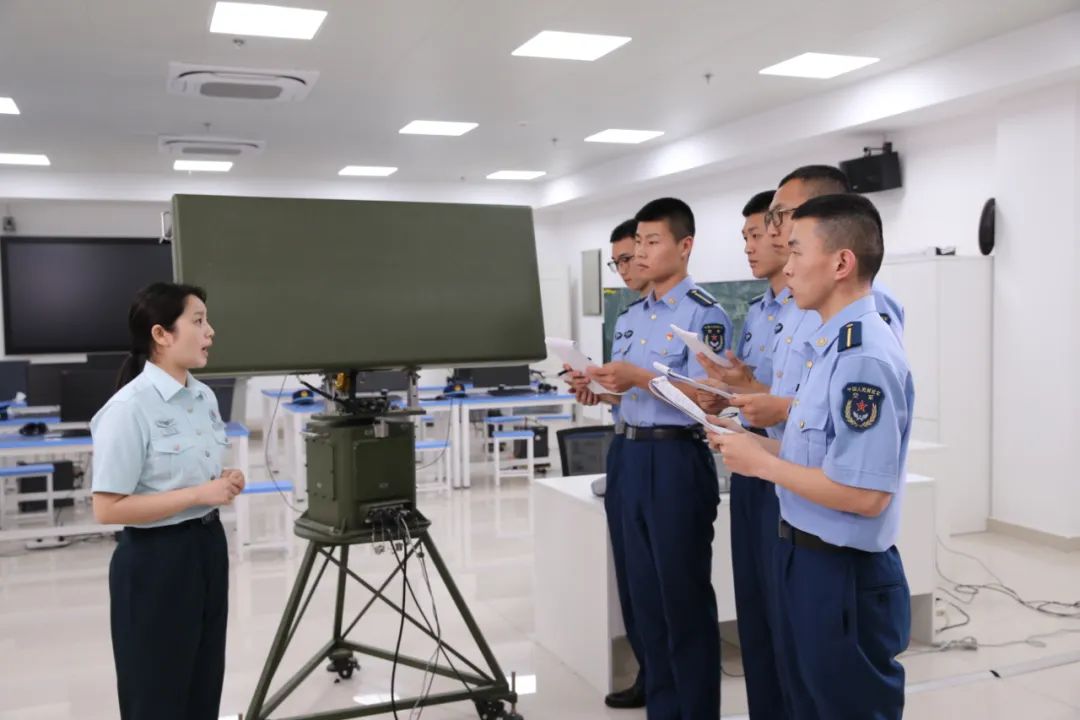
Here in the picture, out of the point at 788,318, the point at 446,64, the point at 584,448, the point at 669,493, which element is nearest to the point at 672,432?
the point at 669,493

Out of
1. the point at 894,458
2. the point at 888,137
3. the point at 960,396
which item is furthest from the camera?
the point at 888,137

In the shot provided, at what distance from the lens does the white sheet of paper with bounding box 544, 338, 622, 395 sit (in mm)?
3236

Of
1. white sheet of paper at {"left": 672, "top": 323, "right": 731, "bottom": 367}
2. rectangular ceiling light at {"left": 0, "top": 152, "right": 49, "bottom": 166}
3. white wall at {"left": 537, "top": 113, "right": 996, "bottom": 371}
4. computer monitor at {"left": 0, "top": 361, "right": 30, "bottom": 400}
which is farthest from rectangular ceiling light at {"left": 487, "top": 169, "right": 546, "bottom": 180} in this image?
white sheet of paper at {"left": 672, "top": 323, "right": 731, "bottom": 367}

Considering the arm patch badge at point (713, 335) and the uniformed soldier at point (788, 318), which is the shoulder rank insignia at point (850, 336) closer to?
the uniformed soldier at point (788, 318)

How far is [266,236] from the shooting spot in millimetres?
2918

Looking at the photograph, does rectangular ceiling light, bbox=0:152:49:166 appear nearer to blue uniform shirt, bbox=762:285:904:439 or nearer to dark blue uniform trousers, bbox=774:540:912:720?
blue uniform shirt, bbox=762:285:904:439

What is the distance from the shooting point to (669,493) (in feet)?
10.6

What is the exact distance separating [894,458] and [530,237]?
5.38 feet

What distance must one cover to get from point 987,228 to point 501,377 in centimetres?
479

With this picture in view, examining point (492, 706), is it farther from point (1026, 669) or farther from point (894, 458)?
point (1026, 669)

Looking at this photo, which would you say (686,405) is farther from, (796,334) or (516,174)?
(516,174)

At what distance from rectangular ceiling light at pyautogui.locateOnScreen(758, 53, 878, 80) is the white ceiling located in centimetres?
16

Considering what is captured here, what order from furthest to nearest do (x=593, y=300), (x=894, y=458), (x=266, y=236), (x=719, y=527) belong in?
1. (x=593, y=300)
2. (x=719, y=527)
3. (x=266, y=236)
4. (x=894, y=458)

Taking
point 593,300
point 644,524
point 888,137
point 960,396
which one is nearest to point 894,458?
point 644,524
